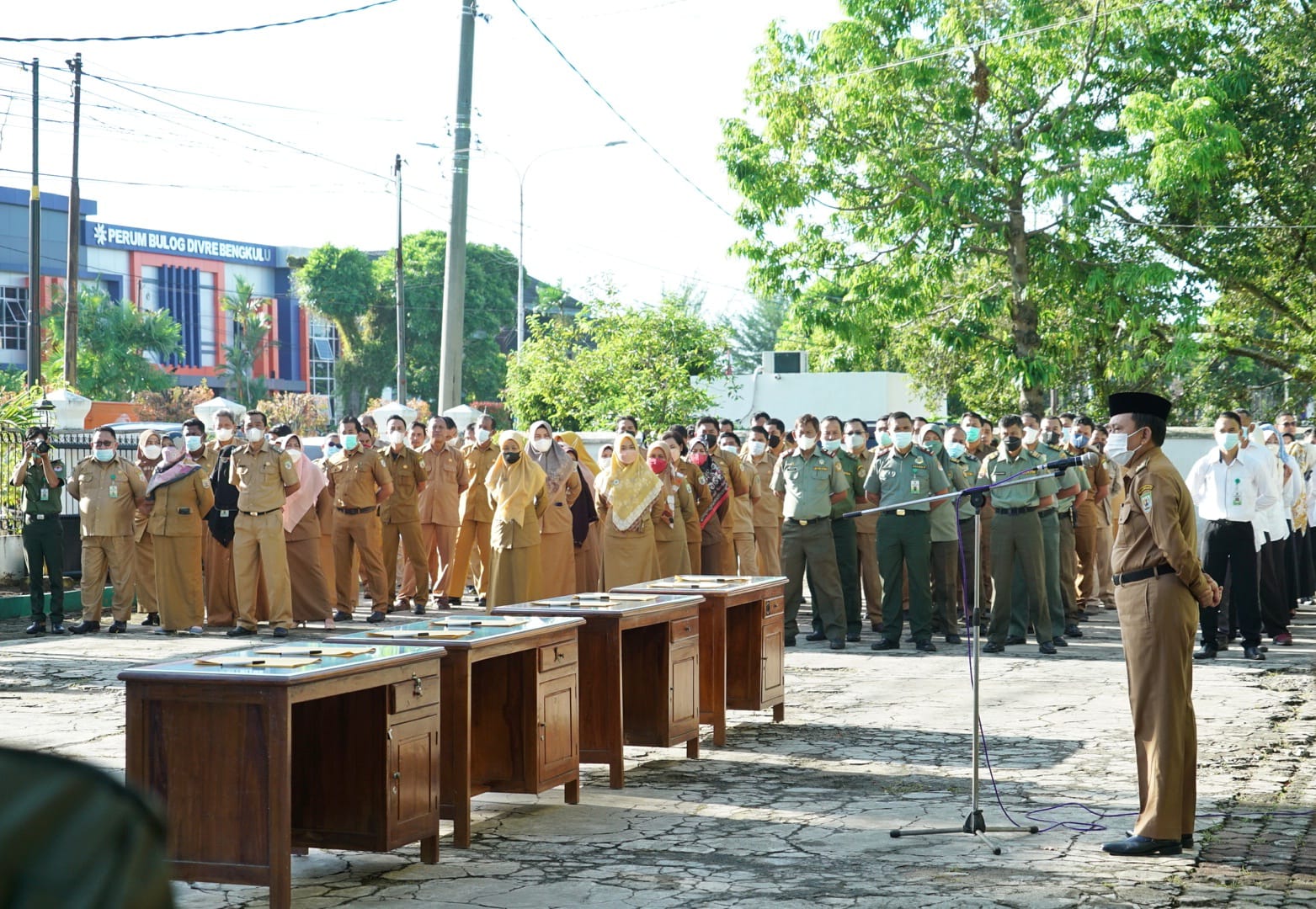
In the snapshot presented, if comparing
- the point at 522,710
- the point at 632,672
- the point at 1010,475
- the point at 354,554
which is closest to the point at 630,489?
the point at 1010,475

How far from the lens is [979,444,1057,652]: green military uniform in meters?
13.9

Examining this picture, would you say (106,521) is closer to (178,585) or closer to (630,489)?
(178,585)

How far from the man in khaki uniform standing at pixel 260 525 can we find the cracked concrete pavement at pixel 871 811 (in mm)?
3045

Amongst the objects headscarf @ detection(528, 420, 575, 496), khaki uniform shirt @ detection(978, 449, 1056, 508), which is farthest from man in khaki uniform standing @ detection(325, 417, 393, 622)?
khaki uniform shirt @ detection(978, 449, 1056, 508)

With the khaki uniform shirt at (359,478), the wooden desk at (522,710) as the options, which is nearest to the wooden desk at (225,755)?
the wooden desk at (522,710)

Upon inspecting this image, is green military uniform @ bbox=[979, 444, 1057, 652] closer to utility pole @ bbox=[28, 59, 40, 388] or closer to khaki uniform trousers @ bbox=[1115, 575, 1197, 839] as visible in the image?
khaki uniform trousers @ bbox=[1115, 575, 1197, 839]

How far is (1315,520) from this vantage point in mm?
18391

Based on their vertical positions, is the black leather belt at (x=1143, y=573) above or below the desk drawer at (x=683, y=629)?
above

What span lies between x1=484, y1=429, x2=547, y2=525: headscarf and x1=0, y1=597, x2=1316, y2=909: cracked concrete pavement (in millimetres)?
3817

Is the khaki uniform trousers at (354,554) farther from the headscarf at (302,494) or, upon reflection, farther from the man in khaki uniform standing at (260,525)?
the man in khaki uniform standing at (260,525)

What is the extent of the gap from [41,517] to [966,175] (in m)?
14.9

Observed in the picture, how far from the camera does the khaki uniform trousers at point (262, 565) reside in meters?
15.4

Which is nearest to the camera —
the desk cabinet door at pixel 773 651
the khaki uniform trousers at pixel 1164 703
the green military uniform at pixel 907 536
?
the khaki uniform trousers at pixel 1164 703

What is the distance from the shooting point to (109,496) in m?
15.7
